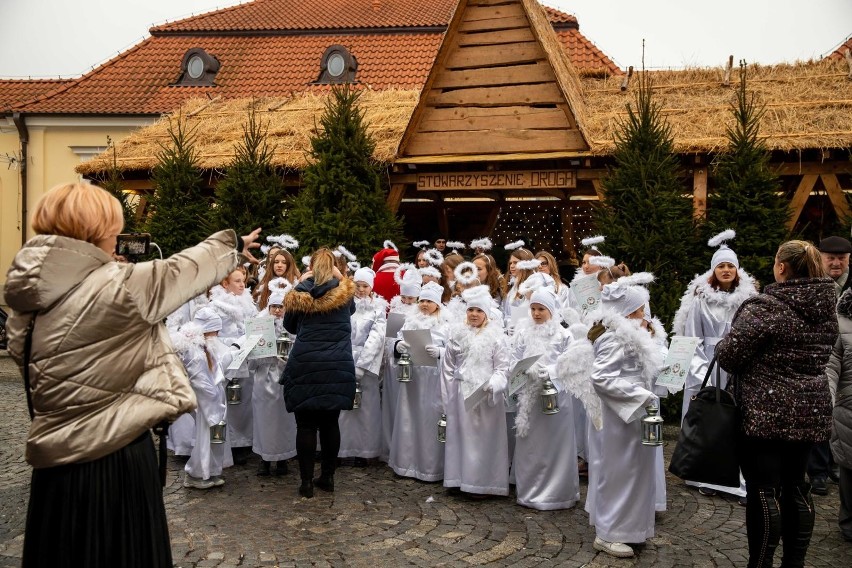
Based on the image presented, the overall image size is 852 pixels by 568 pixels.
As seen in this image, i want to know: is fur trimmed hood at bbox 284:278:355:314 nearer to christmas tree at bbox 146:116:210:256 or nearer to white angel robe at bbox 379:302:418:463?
white angel robe at bbox 379:302:418:463

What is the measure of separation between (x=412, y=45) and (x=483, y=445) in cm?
1882

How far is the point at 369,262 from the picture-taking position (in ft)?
38.1

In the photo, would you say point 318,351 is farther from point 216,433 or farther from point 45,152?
point 45,152

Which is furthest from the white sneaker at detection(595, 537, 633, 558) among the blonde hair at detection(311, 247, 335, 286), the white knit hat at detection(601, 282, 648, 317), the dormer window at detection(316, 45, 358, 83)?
the dormer window at detection(316, 45, 358, 83)

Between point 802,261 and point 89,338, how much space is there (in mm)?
3621

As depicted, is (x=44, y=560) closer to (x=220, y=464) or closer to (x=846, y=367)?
(x=220, y=464)

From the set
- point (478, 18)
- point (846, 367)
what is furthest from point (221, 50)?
point (846, 367)

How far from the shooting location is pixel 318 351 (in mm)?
6621

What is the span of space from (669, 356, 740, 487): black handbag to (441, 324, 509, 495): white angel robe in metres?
2.15

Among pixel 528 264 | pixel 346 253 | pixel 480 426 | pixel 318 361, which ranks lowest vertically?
pixel 480 426

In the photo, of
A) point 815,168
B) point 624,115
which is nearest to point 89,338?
point 815,168

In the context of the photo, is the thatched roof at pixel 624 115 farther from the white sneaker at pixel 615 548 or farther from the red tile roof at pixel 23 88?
the red tile roof at pixel 23 88

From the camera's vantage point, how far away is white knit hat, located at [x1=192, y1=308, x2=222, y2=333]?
7.04 metres

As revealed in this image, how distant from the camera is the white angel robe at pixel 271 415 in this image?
7520 millimetres
